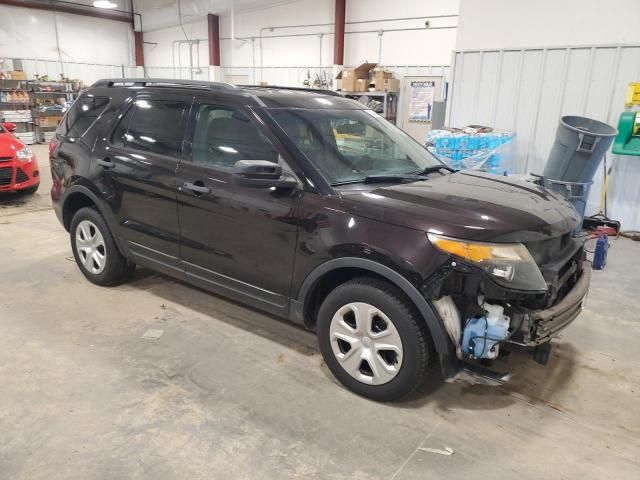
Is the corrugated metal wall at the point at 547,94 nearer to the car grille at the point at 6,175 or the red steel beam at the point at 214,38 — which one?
the car grille at the point at 6,175

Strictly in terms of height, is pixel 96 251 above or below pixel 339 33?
below

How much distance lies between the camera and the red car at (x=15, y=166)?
706 centimetres

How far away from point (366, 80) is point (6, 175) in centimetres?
727

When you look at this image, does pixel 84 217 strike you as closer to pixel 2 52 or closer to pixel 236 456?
pixel 236 456

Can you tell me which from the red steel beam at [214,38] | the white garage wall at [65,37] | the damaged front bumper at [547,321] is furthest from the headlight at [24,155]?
the white garage wall at [65,37]

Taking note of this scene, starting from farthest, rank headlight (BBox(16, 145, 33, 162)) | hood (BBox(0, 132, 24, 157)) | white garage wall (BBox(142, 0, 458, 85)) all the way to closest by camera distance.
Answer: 1. white garage wall (BBox(142, 0, 458, 85))
2. headlight (BBox(16, 145, 33, 162))
3. hood (BBox(0, 132, 24, 157))

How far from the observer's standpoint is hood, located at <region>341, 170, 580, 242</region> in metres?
2.32

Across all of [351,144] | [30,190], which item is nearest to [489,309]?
[351,144]

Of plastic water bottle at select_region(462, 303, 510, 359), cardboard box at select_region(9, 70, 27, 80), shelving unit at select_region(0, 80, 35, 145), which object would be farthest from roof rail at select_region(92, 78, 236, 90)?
cardboard box at select_region(9, 70, 27, 80)

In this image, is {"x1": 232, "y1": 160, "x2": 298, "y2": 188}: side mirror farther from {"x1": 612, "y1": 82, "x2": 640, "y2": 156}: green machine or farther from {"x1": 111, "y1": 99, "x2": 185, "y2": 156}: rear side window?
{"x1": 612, "y1": 82, "x2": 640, "y2": 156}: green machine

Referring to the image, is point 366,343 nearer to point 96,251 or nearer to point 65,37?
point 96,251

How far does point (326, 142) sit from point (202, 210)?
2.98 feet

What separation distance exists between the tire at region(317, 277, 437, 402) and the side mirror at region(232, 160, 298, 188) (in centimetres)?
66

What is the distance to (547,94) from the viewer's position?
6.55 m
